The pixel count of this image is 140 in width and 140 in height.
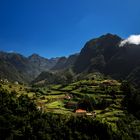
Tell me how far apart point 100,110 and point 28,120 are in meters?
34.7

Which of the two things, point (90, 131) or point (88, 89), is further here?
point (88, 89)

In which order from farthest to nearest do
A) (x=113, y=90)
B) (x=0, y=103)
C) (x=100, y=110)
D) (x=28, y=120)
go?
(x=113, y=90) < (x=100, y=110) < (x=0, y=103) < (x=28, y=120)

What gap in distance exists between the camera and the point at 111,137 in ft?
330

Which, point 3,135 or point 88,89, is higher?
point 88,89

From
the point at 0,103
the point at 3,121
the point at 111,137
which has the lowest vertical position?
the point at 111,137

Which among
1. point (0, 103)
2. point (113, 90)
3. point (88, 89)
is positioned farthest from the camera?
point (88, 89)

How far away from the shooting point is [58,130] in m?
101

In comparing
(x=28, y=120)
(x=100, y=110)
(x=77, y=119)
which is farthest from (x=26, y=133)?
(x=100, y=110)

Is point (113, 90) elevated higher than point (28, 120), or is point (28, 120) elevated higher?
point (113, 90)

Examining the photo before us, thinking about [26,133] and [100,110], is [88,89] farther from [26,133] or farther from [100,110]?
[26,133]

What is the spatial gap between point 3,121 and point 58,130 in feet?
69.1

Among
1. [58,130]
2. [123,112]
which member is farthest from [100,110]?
[58,130]

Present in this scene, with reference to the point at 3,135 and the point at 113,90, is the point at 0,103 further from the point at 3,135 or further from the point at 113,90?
the point at 113,90

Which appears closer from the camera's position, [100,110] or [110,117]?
[110,117]
